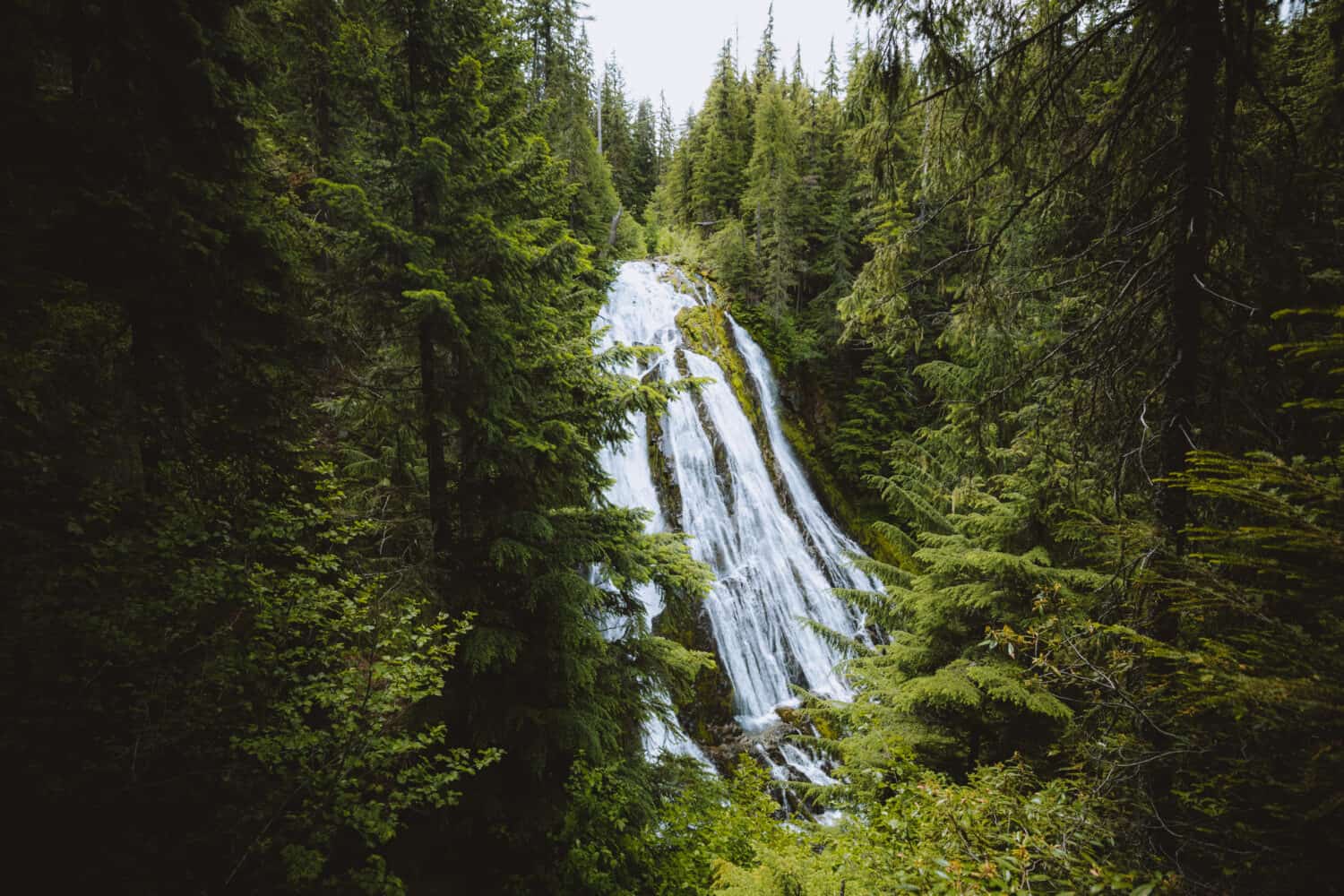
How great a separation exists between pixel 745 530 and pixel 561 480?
9603 millimetres

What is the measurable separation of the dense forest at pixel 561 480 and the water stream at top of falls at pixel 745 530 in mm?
4591

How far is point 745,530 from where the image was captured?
14977mm

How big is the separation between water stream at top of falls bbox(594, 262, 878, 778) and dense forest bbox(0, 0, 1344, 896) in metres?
4.59

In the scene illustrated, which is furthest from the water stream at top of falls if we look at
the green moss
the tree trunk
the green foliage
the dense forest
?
the tree trunk

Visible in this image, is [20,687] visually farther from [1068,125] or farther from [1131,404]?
[1068,125]

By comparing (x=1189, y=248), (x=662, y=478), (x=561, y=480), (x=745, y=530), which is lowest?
(x=745, y=530)

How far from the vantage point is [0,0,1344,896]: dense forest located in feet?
8.65

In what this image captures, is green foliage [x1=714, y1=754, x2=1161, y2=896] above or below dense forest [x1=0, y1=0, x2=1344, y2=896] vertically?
below

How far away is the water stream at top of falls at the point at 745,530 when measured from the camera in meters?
12.3

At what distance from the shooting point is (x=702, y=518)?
47.9 feet

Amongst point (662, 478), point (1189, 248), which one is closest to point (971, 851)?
point (1189, 248)

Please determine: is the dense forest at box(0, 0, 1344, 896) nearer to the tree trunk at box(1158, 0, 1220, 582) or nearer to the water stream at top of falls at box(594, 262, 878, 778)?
the tree trunk at box(1158, 0, 1220, 582)

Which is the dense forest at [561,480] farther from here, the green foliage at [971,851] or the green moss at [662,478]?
the green moss at [662,478]

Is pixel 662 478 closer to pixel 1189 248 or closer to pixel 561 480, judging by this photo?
pixel 561 480
